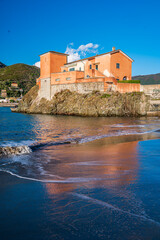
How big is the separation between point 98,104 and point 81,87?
7402mm

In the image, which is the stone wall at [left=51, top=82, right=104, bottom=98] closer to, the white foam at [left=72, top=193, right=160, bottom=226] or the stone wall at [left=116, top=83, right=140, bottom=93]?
the stone wall at [left=116, top=83, right=140, bottom=93]

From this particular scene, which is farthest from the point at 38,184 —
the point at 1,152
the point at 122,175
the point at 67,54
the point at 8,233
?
the point at 67,54

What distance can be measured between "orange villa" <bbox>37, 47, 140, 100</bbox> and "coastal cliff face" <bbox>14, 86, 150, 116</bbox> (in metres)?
1.68

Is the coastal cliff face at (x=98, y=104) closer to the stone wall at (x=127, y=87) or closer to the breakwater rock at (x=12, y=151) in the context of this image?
the stone wall at (x=127, y=87)

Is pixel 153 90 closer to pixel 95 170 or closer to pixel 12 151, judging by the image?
pixel 12 151

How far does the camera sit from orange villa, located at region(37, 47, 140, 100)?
4447 centimetres

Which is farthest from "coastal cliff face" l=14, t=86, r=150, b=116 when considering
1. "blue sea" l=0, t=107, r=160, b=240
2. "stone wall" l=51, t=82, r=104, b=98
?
"blue sea" l=0, t=107, r=160, b=240

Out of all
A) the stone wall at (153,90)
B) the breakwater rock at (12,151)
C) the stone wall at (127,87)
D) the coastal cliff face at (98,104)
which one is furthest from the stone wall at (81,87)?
the breakwater rock at (12,151)

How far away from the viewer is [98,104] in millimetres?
43344

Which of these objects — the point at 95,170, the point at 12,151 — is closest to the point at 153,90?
the point at 12,151

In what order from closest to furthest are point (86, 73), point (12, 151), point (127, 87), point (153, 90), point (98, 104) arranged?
point (12, 151) < point (153, 90) < point (127, 87) < point (98, 104) < point (86, 73)

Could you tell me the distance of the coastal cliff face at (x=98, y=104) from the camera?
41.8 m

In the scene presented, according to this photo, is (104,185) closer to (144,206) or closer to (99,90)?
(144,206)

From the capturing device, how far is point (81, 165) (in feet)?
26.9
